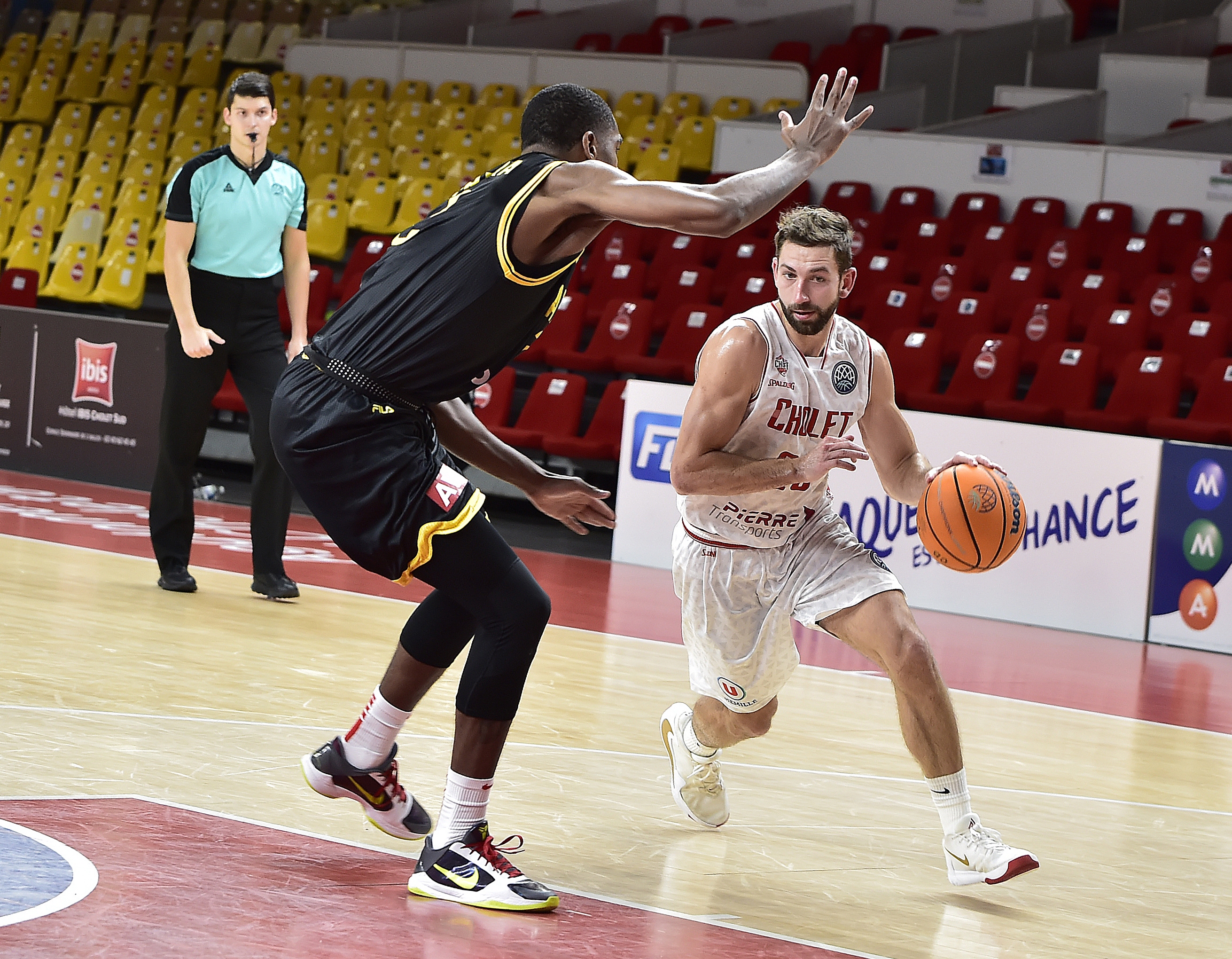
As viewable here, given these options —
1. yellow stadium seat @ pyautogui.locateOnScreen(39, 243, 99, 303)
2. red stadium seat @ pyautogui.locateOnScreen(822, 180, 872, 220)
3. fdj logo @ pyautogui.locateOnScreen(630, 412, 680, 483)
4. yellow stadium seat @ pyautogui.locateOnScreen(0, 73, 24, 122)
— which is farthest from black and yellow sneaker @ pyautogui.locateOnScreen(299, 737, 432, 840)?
yellow stadium seat @ pyautogui.locateOnScreen(0, 73, 24, 122)

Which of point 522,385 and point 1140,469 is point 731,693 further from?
point 522,385

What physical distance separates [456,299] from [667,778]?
76.2 inches

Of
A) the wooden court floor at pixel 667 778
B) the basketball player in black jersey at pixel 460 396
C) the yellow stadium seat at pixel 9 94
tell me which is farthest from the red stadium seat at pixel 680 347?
the yellow stadium seat at pixel 9 94

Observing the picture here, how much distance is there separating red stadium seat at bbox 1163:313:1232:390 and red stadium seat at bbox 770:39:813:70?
6665mm

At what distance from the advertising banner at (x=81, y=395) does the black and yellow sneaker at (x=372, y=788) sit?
818cm

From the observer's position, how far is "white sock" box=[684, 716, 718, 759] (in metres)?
4.15

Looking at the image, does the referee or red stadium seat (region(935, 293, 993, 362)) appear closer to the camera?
the referee

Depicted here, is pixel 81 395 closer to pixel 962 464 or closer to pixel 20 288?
pixel 20 288

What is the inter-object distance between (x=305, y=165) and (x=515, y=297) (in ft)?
42.6

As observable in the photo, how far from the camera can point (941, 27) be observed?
16672 millimetres

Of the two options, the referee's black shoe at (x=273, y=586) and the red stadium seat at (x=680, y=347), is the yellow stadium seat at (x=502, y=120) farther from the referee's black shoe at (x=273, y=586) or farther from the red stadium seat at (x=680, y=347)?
the referee's black shoe at (x=273, y=586)

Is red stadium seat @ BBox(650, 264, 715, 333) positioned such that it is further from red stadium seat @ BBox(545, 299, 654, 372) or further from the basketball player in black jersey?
the basketball player in black jersey

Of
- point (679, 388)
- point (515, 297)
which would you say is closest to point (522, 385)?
point (679, 388)

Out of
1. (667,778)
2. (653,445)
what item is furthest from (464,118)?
(667,778)
